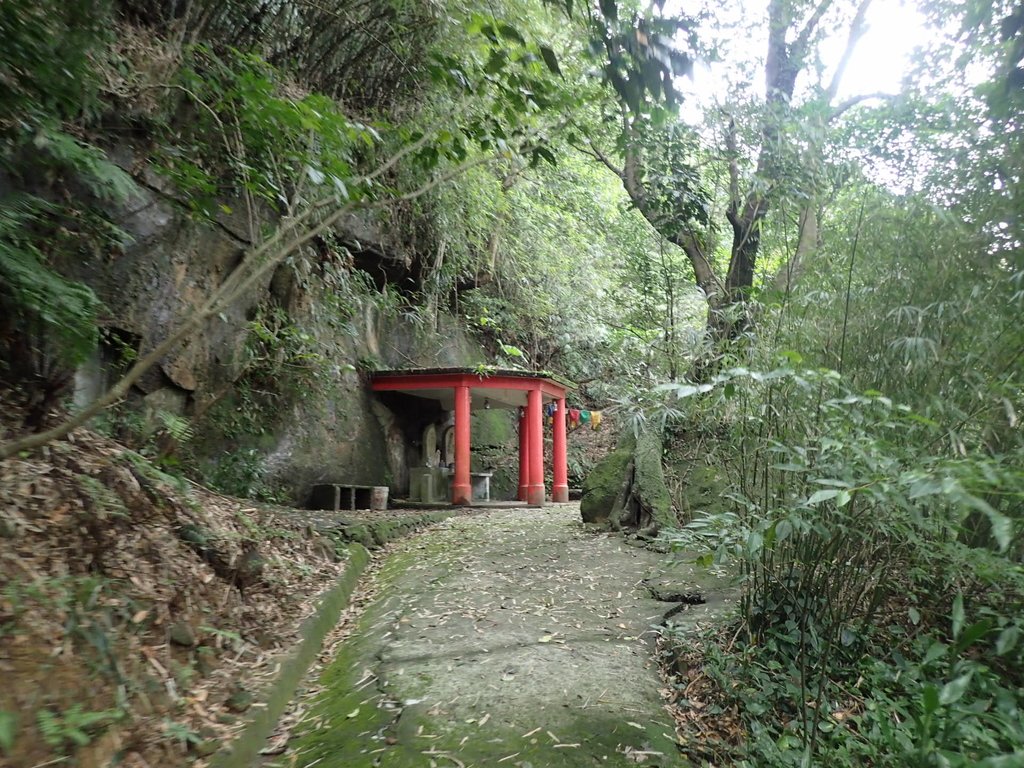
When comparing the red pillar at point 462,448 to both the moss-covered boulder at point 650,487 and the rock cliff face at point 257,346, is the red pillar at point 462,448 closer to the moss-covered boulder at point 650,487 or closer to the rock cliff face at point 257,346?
the rock cliff face at point 257,346

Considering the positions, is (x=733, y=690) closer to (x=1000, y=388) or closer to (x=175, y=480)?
(x=1000, y=388)

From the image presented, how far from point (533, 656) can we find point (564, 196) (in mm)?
12646

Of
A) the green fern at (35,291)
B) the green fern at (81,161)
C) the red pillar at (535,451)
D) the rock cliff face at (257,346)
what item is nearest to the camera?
the green fern at (35,291)

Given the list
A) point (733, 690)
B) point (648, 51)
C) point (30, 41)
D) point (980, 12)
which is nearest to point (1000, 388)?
point (980, 12)

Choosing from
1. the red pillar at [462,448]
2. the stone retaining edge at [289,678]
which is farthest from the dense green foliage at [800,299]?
the red pillar at [462,448]

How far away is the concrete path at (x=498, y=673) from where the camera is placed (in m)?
2.38

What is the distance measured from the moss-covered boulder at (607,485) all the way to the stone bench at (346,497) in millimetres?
3364

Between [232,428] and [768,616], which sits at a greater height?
[232,428]

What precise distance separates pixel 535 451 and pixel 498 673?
841cm

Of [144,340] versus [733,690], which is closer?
[733,690]

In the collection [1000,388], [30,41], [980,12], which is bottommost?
[1000,388]

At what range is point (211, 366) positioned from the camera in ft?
23.2

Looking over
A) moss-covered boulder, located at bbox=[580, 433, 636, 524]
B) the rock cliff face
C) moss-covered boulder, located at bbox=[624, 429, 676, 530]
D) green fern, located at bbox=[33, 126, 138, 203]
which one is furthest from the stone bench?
green fern, located at bbox=[33, 126, 138, 203]

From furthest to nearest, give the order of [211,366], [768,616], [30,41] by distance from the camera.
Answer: [211,366]
[768,616]
[30,41]
